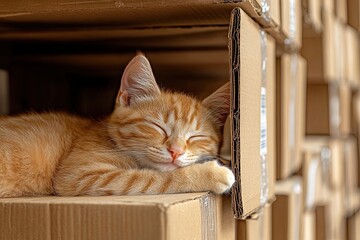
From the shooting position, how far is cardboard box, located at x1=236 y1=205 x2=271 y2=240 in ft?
3.91

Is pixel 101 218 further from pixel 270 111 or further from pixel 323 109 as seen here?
pixel 323 109

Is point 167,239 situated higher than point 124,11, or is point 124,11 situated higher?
point 124,11

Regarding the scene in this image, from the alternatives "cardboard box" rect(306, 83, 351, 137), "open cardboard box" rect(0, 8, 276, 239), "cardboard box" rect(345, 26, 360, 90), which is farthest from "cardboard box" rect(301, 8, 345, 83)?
"open cardboard box" rect(0, 8, 276, 239)

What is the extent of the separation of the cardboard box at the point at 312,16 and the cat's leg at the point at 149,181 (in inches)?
29.9

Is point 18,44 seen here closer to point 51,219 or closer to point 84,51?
point 84,51

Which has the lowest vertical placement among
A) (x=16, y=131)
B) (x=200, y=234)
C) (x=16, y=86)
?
(x=200, y=234)

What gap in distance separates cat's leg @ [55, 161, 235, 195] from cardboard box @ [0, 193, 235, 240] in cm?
6

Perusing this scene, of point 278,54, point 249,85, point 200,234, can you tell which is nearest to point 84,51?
point 278,54

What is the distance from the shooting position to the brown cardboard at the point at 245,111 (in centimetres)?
100

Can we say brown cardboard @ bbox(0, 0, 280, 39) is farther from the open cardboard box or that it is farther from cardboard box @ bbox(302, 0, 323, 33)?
cardboard box @ bbox(302, 0, 323, 33)

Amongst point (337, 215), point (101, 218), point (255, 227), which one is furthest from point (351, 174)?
point (101, 218)

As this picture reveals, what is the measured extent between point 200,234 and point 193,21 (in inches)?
17.5

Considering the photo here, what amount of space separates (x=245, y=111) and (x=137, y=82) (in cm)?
23

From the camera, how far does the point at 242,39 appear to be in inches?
40.0
